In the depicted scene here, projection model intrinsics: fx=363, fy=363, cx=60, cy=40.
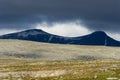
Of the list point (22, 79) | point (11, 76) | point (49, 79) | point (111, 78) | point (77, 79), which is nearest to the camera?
point (111, 78)

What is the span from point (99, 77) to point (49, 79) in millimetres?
14515

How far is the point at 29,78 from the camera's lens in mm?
91812

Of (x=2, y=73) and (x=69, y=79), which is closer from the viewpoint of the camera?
(x=69, y=79)

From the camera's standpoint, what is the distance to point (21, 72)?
10212 cm

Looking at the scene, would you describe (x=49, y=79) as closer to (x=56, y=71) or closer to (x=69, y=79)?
(x=69, y=79)

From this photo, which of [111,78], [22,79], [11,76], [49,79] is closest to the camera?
[111,78]

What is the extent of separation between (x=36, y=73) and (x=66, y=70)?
8.53m

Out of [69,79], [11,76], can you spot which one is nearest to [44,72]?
[11,76]

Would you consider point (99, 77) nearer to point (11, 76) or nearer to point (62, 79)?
point (62, 79)

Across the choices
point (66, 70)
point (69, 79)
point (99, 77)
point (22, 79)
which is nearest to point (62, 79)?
point (69, 79)

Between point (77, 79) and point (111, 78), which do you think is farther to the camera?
point (77, 79)

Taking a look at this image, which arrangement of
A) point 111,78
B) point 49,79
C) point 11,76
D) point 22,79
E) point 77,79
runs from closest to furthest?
point 111,78
point 77,79
point 49,79
point 22,79
point 11,76

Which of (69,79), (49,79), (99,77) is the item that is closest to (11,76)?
(49,79)

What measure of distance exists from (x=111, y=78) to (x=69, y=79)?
1150 centimetres
